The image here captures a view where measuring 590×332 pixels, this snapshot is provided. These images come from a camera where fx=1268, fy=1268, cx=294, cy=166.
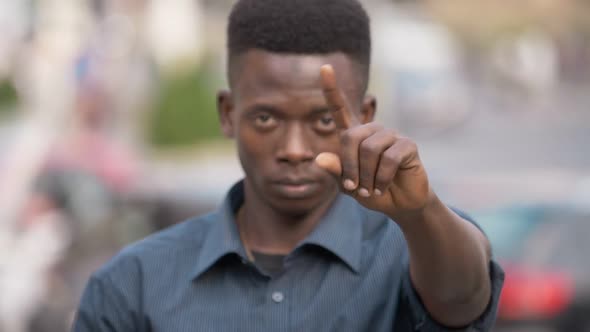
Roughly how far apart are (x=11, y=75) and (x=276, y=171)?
19.3 meters

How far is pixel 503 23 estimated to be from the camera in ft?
90.3

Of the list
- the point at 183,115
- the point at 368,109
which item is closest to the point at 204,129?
the point at 183,115

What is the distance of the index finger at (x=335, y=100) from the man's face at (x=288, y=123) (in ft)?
1.01

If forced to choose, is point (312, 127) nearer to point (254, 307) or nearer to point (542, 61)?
point (254, 307)

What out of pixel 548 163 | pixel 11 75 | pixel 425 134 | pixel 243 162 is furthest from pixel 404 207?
pixel 425 134

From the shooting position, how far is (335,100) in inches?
89.6

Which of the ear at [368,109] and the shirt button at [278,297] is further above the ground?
the ear at [368,109]

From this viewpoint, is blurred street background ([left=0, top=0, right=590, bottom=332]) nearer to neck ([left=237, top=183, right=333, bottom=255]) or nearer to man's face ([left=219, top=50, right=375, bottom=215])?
neck ([left=237, top=183, right=333, bottom=255])

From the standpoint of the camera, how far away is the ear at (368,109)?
282 centimetres

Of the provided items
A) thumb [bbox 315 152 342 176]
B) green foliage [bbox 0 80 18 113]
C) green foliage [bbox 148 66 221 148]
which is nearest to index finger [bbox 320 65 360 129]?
thumb [bbox 315 152 342 176]

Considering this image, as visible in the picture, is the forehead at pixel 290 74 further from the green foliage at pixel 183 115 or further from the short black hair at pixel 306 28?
the green foliage at pixel 183 115

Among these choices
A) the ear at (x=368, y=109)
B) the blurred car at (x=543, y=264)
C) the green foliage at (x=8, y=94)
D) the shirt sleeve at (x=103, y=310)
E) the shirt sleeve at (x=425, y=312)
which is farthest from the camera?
the green foliage at (x=8, y=94)

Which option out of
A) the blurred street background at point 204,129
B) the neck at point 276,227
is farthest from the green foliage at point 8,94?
the neck at point 276,227

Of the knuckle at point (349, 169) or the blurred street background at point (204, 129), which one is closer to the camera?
the knuckle at point (349, 169)
